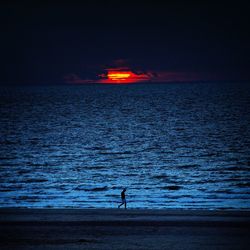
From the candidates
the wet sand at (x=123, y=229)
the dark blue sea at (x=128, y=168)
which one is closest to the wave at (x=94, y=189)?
the dark blue sea at (x=128, y=168)

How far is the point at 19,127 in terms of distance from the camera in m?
85.8

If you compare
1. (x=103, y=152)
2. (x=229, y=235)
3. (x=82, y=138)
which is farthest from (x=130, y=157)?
(x=229, y=235)

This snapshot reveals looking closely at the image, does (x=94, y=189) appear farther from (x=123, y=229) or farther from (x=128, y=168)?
(x=123, y=229)

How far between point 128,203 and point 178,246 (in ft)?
41.7

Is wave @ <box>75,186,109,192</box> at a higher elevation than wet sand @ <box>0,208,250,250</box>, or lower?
higher

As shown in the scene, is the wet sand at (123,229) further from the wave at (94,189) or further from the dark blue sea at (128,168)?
the wave at (94,189)

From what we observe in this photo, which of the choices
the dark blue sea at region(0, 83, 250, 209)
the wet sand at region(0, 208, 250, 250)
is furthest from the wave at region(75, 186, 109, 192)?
the wet sand at region(0, 208, 250, 250)

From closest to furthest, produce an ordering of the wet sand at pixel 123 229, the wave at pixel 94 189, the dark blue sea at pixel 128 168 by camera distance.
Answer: the wet sand at pixel 123 229, the dark blue sea at pixel 128 168, the wave at pixel 94 189

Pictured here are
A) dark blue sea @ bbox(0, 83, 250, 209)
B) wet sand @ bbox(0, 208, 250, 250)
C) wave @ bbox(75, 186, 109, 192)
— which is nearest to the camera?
wet sand @ bbox(0, 208, 250, 250)

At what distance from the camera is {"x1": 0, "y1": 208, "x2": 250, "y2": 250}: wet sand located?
1628 cm

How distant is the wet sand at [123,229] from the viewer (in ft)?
53.4

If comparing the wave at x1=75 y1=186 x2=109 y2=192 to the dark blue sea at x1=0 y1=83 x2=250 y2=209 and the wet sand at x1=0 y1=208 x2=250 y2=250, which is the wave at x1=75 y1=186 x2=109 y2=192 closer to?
the dark blue sea at x1=0 y1=83 x2=250 y2=209

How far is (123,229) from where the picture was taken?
1842 centimetres

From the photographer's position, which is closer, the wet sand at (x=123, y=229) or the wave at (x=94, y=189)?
the wet sand at (x=123, y=229)
